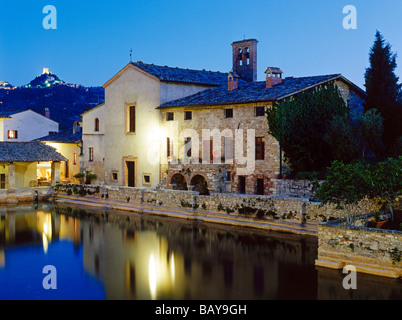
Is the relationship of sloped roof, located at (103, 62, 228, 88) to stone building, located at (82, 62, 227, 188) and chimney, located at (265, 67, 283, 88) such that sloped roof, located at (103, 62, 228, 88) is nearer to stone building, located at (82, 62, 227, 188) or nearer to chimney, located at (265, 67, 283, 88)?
stone building, located at (82, 62, 227, 188)

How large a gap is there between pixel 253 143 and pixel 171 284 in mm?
13723

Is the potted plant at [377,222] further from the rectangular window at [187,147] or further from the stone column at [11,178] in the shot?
the stone column at [11,178]

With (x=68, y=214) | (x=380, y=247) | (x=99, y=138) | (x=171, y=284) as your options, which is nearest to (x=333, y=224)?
(x=380, y=247)

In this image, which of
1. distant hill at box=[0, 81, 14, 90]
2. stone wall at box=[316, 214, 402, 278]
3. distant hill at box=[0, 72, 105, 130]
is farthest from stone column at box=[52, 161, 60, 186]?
distant hill at box=[0, 81, 14, 90]

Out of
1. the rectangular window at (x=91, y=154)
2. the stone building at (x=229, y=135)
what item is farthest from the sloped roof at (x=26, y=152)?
the stone building at (x=229, y=135)

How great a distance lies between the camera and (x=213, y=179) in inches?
1053

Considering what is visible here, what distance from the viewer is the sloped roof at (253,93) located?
26.1 metres

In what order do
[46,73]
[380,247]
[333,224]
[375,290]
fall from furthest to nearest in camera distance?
[46,73] < [333,224] < [380,247] < [375,290]

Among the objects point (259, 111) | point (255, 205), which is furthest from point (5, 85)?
point (255, 205)

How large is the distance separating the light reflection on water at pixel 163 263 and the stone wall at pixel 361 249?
39 centimetres

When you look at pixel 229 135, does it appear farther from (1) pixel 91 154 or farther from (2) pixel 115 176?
(1) pixel 91 154

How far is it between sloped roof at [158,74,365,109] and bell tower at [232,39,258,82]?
17.8ft
